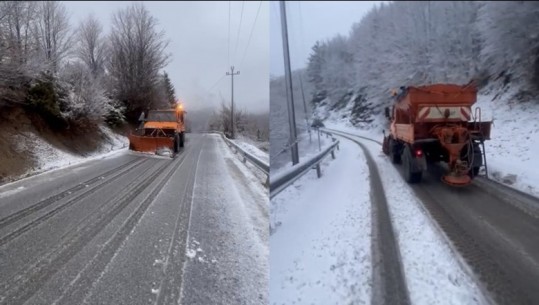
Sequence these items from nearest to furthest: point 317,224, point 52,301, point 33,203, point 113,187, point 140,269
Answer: point 52,301 < point 140,269 < point 317,224 < point 33,203 < point 113,187

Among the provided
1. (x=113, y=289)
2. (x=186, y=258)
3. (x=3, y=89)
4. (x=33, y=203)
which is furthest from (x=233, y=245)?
(x=3, y=89)

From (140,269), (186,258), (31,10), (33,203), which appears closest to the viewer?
(140,269)

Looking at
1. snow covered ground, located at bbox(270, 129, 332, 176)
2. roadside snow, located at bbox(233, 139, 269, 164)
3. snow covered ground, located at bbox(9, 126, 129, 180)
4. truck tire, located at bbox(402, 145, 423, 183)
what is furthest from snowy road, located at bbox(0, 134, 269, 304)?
truck tire, located at bbox(402, 145, 423, 183)

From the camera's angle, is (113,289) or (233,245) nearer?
(113,289)

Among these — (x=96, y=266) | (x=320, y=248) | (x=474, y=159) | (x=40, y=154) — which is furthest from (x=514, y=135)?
(x=40, y=154)

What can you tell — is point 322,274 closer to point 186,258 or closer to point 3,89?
point 186,258

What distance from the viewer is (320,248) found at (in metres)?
3.28

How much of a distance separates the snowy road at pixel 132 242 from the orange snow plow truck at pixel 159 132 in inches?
262

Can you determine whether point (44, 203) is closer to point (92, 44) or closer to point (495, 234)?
point (92, 44)

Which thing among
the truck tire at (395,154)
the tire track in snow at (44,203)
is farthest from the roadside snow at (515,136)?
the truck tire at (395,154)

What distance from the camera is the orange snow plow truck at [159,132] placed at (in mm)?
14258

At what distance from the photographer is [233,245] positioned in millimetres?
4078

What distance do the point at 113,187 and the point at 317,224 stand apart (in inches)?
172

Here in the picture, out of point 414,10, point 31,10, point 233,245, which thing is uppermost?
point 31,10
